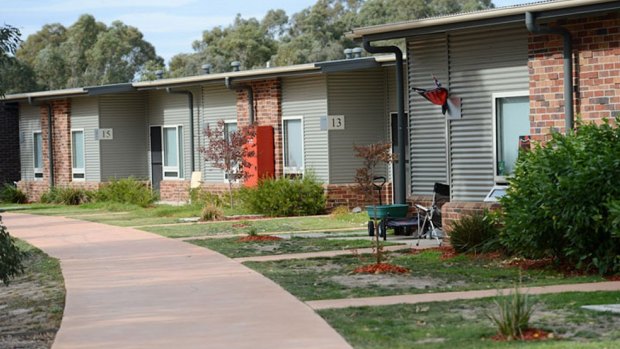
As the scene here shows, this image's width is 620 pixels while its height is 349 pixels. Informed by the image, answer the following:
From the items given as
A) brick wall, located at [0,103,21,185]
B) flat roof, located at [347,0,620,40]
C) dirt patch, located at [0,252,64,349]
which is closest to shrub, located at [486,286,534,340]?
dirt patch, located at [0,252,64,349]

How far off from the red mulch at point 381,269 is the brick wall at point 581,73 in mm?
3803

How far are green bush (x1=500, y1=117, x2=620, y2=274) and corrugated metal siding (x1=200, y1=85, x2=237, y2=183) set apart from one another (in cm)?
1617

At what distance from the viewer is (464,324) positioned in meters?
9.88

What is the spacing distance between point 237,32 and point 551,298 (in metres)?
67.2

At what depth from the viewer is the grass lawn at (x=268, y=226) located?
2112 cm

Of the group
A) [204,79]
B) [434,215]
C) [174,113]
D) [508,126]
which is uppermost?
[204,79]

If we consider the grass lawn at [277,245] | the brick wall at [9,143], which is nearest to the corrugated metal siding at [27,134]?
the brick wall at [9,143]

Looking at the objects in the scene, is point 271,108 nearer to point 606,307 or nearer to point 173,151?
point 173,151

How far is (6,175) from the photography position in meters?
39.5

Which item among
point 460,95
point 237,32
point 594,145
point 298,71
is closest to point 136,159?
point 298,71

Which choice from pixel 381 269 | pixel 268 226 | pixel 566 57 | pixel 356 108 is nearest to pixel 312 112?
pixel 356 108

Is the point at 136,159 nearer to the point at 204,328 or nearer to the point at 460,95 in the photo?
the point at 460,95

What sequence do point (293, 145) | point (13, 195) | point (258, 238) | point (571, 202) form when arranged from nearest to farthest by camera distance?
point (571, 202) → point (258, 238) → point (293, 145) → point (13, 195)

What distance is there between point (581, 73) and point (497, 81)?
1.89m
